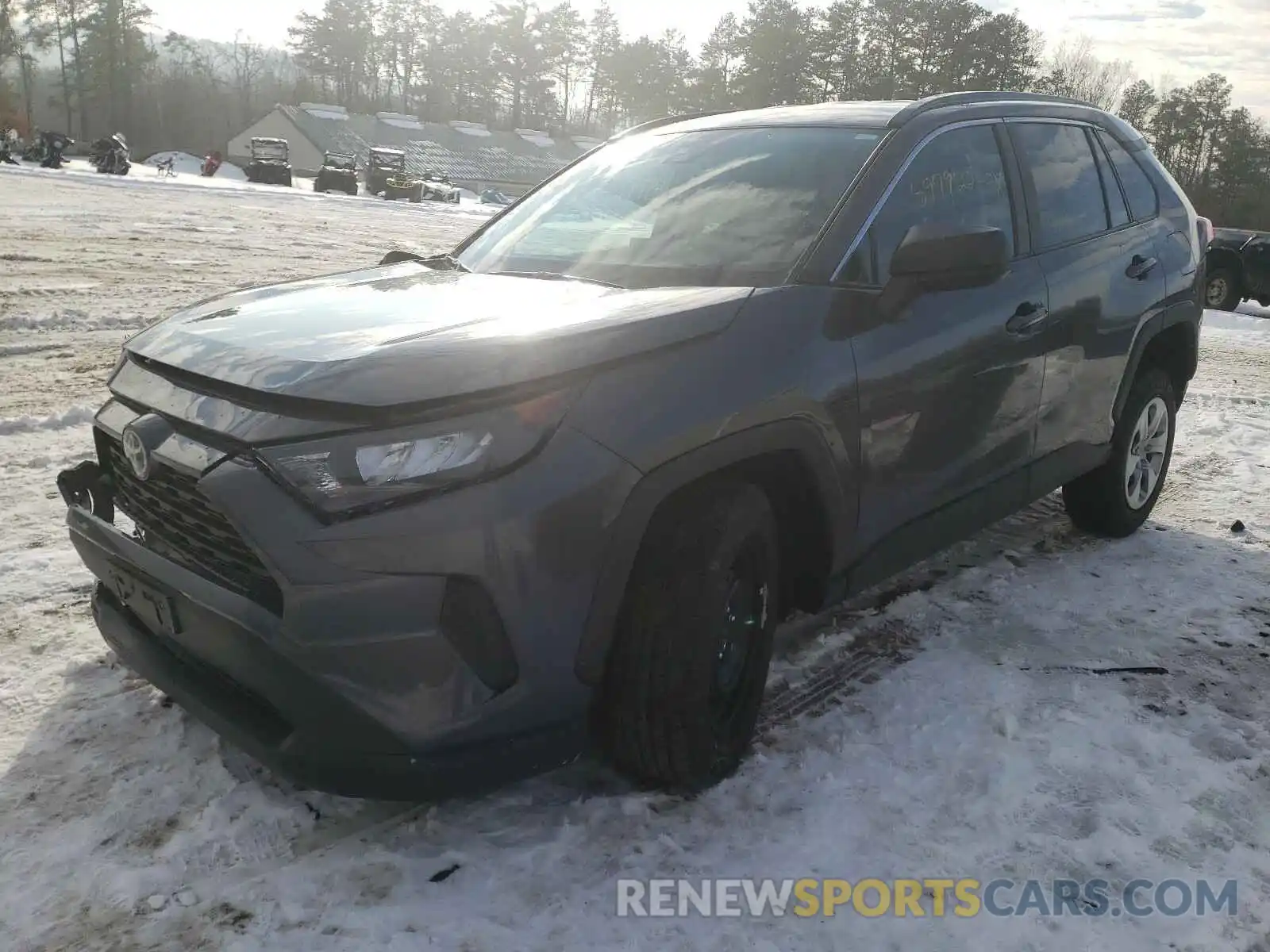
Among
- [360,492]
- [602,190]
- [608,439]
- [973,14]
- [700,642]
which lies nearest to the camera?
[360,492]

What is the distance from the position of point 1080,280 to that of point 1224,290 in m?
14.0

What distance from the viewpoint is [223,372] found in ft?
7.38

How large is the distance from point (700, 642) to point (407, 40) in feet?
319

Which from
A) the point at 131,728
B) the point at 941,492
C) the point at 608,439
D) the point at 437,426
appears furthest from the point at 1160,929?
the point at 131,728

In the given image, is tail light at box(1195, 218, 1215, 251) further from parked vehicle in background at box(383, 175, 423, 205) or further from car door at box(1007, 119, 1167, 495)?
parked vehicle in background at box(383, 175, 423, 205)

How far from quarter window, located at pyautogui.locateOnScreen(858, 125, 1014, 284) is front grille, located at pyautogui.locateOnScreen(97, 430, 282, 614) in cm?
176

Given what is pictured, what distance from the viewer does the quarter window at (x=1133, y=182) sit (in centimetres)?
436

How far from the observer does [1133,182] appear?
175 inches

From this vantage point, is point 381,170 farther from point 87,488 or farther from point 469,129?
point 87,488

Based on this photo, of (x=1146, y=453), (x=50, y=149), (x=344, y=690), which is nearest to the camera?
(x=344, y=690)

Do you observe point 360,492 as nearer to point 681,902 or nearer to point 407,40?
point 681,902

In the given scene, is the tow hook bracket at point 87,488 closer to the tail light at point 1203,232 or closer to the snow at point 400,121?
the tail light at point 1203,232

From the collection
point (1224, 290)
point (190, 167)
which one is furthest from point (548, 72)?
point (1224, 290)

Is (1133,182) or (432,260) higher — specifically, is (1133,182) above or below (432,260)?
above
